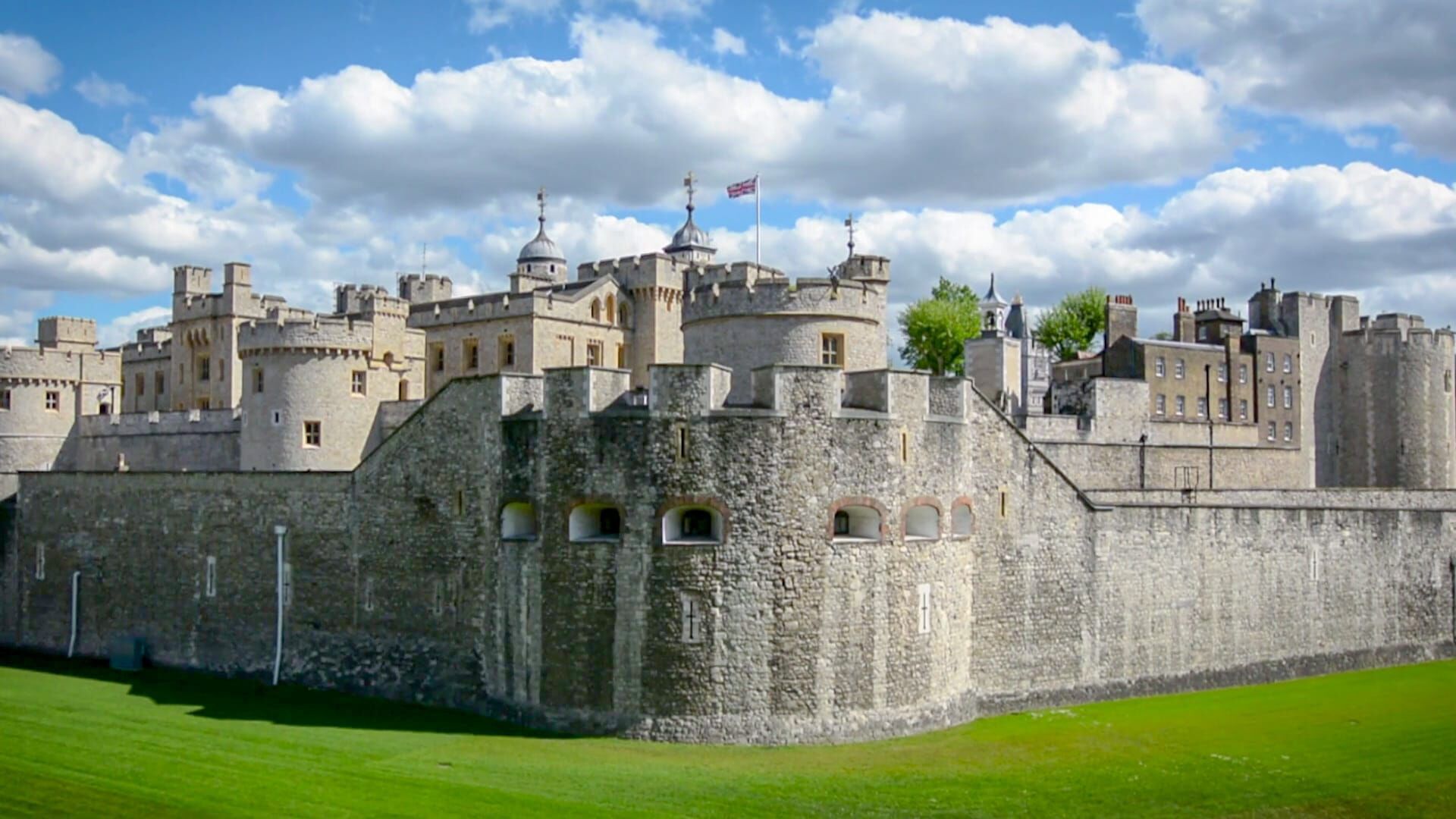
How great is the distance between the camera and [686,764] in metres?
21.4

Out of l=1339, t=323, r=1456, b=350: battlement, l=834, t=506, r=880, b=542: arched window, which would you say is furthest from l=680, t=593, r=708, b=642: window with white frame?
l=1339, t=323, r=1456, b=350: battlement

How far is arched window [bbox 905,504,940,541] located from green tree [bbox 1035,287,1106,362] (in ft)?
146

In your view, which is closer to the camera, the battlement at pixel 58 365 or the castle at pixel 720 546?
the castle at pixel 720 546

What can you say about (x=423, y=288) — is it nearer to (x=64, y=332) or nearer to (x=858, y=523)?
(x=64, y=332)

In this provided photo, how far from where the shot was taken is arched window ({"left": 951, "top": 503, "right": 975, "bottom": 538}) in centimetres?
2603

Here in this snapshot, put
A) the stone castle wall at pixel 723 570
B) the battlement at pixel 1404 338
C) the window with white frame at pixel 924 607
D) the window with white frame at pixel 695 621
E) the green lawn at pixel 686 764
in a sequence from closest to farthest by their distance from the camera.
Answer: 1. the green lawn at pixel 686 764
2. the window with white frame at pixel 695 621
3. the stone castle wall at pixel 723 570
4. the window with white frame at pixel 924 607
5. the battlement at pixel 1404 338

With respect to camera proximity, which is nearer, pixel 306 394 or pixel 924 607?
pixel 924 607

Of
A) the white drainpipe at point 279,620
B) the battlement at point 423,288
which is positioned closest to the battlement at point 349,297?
the battlement at point 423,288

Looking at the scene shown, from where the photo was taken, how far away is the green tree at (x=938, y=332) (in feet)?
208

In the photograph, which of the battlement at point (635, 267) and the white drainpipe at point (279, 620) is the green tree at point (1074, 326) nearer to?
the battlement at point (635, 267)

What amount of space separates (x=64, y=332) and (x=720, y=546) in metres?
37.4

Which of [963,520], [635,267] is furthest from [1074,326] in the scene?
[963,520]

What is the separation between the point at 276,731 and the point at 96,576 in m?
12.6

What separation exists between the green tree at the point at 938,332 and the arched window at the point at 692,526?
38678mm
